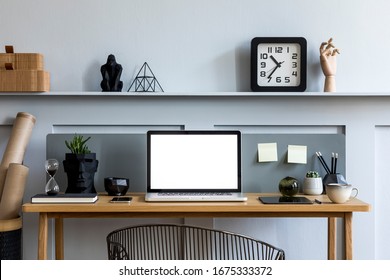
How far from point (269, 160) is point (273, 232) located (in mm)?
361

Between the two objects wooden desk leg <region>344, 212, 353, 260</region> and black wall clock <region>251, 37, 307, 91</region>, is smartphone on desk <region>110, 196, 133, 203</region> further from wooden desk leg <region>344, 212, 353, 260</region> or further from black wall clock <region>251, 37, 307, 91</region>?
wooden desk leg <region>344, 212, 353, 260</region>

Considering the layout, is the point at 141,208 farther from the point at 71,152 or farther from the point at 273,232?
the point at 273,232

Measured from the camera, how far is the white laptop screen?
2.84m

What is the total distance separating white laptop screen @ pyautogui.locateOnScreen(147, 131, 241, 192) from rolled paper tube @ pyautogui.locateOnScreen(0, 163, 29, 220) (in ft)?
1.88

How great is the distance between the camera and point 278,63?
2967 millimetres

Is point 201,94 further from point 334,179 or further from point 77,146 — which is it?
point 334,179

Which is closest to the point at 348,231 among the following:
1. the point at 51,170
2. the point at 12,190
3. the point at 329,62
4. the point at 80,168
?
the point at 329,62

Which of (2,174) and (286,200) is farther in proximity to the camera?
(2,174)

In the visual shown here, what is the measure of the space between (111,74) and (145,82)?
0.57 feet

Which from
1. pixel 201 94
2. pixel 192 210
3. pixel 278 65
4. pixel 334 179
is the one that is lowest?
pixel 192 210

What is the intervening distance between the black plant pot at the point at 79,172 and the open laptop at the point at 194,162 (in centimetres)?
27

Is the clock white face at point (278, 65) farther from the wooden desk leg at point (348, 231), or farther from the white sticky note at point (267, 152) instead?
the wooden desk leg at point (348, 231)
